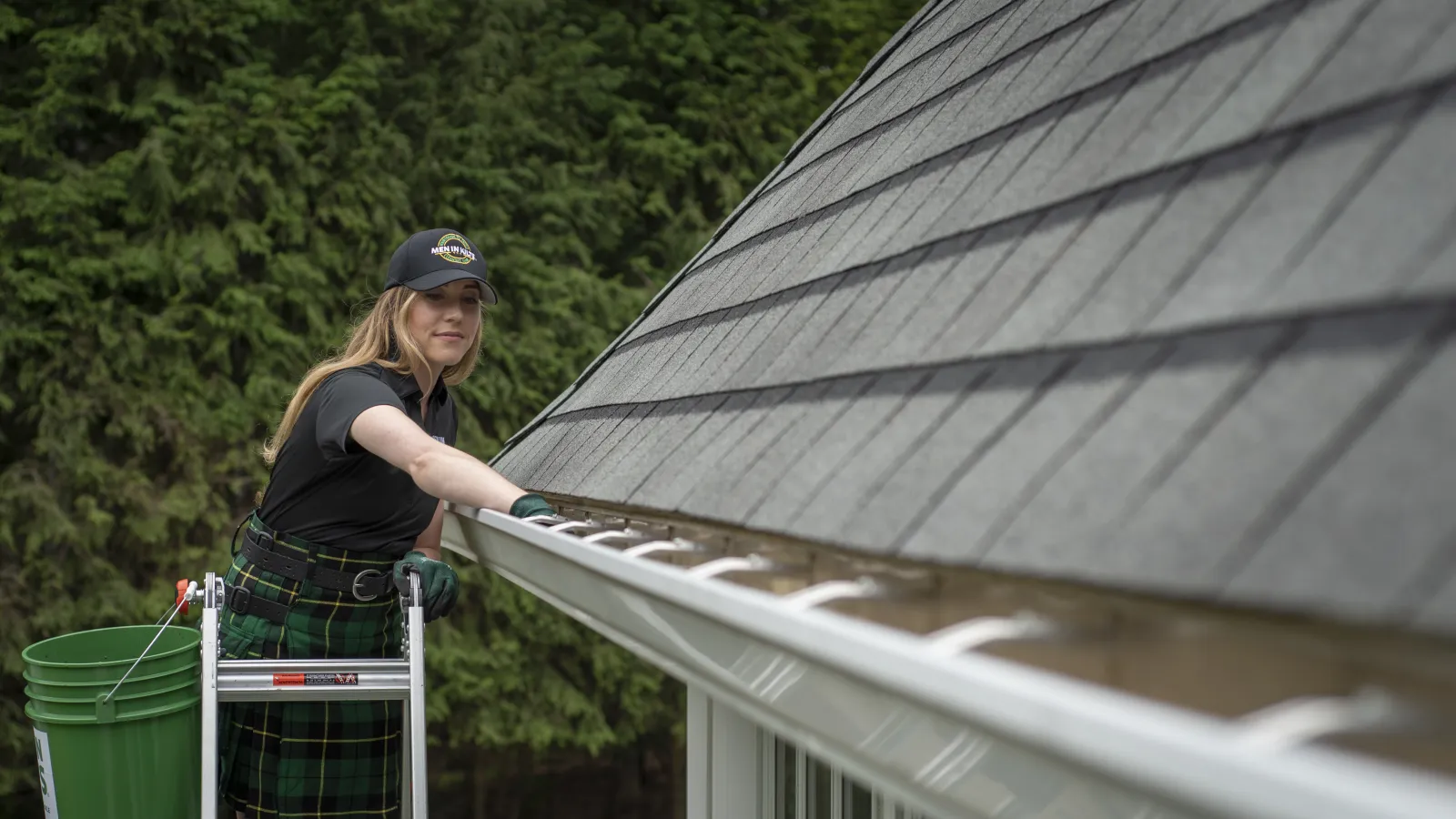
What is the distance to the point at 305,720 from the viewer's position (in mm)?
2793

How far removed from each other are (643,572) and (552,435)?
6.41 feet

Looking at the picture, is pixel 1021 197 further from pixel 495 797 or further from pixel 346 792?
pixel 495 797

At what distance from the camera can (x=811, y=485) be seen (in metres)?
1.33

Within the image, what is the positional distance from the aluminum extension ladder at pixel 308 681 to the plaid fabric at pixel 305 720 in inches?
5.1

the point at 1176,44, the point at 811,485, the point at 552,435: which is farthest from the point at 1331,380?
the point at 552,435

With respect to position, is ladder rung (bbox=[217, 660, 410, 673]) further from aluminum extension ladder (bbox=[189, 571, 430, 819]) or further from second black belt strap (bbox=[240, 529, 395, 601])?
Result: second black belt strap (bbox=[240, 529, 395, 601])

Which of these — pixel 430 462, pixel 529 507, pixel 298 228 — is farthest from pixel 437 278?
pixel 298 228

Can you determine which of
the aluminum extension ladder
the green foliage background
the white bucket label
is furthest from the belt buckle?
the green foliage background

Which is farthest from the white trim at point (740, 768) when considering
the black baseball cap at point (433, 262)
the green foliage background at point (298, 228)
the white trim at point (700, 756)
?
the green foliage background at point (298, 228)

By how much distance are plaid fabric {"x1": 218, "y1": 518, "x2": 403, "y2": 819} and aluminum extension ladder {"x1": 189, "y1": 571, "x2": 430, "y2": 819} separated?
0.42 ft

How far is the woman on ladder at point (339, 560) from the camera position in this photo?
2.67 m

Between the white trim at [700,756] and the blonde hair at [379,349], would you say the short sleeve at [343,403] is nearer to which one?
the blonde hair at [379,349]

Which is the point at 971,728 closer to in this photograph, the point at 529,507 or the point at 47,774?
the point at 529,507

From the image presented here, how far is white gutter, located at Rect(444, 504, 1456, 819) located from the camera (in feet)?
1.86
